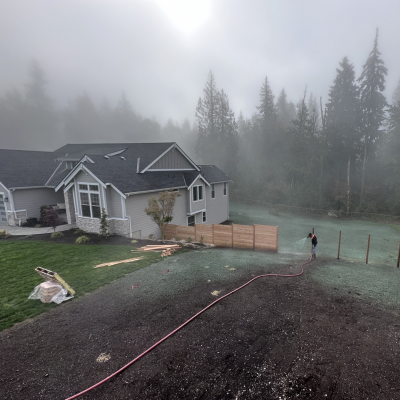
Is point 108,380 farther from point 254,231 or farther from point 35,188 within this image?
point 35,188

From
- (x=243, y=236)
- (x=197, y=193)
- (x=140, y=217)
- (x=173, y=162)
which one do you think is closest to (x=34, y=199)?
(x=140, y=217)

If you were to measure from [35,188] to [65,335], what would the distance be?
60.3 ft

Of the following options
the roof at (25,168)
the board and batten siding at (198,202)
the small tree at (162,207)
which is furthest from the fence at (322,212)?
the roof at (25,168)

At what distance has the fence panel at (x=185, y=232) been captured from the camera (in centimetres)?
1594

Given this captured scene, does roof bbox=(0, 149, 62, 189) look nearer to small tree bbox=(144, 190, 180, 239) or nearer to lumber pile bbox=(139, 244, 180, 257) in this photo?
small tree bbox=(144, 190, 180, 239)

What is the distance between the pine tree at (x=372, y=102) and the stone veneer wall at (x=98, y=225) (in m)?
31.2

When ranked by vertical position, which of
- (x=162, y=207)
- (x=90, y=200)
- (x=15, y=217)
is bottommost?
(x=15, y=217)

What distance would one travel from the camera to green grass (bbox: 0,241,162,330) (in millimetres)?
6688

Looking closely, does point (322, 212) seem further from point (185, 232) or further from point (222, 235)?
point (185, 232)

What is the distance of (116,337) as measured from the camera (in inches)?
216

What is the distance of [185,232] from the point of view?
1612 centimetres

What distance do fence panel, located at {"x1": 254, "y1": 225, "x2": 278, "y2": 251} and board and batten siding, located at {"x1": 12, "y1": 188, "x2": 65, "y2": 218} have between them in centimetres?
1816

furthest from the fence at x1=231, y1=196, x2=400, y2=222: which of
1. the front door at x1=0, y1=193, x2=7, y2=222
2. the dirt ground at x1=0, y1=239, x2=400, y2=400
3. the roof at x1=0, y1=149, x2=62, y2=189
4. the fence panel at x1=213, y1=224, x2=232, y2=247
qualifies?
the front door at x1=0, y1=193, x2=7, y2=222

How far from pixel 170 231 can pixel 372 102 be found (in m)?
34.4
